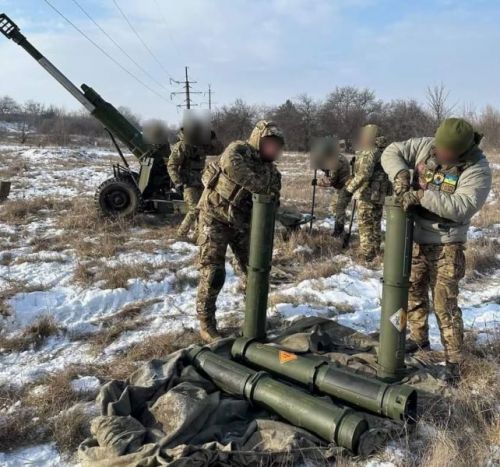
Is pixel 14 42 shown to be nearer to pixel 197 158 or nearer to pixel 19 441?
pixel 197 158

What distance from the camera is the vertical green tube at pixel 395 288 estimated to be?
362 cm

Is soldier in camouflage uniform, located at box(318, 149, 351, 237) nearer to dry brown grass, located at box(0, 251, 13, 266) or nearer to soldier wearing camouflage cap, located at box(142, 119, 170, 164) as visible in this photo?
soldier wearing camouflage cap, located at box(142, 119, 170, 164)

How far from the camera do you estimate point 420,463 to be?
2.79 meters

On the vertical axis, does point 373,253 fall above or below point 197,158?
below

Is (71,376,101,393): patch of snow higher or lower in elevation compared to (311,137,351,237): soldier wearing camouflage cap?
lower

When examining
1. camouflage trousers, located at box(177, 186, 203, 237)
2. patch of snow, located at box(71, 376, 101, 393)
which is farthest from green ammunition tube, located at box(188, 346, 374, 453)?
camouflage trousers, located at box(177, 186, 203, 237)

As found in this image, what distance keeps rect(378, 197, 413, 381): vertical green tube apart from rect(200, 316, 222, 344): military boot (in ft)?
5.29

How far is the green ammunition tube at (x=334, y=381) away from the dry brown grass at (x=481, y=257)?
12.4ft

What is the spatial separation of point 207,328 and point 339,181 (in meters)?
4.83

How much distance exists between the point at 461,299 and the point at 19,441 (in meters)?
4.53

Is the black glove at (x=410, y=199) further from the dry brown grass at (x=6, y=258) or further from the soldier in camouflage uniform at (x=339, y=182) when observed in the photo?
the dry brown grass at (x=6, y=258)

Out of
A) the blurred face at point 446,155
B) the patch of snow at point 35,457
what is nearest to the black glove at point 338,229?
the blurred face at point 446,155

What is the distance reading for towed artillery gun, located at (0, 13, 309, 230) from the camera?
30.5ft

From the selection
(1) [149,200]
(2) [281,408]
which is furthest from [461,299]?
(1) [149,200]
